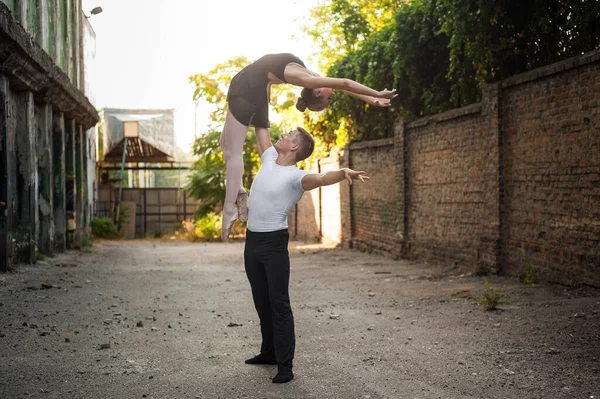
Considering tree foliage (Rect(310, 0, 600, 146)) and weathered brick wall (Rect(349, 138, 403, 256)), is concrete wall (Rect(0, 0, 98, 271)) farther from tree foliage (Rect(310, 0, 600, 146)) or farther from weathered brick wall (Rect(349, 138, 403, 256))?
weathered brick wall (Rect(349, 138, 403, 256))

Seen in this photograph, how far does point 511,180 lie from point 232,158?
6.11 meters

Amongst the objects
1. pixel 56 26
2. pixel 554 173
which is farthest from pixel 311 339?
pixel 56 26

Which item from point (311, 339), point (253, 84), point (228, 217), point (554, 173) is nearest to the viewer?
point (253, 84)

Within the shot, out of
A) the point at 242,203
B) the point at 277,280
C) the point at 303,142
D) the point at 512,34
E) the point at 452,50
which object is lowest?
the point at 277,280

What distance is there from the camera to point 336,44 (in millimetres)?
25281

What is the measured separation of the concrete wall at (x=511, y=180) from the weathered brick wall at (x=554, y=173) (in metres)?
0.01

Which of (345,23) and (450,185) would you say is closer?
(450,185)

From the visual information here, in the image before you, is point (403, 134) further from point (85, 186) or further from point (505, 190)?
point (85, 186)

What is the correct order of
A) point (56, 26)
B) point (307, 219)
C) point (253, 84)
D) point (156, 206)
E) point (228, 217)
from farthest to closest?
1. point (156, 206)
2. point (307, 219)
3. point (56, 26)
4. point (228, 217)
5. point (253, 84)

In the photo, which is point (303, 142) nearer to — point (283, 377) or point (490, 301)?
point (283, 377)

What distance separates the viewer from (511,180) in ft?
30.3

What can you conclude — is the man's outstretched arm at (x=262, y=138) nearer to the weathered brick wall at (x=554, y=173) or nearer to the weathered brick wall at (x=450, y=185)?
the weathered brick wall at (x=554, y=173)

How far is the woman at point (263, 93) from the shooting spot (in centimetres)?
372

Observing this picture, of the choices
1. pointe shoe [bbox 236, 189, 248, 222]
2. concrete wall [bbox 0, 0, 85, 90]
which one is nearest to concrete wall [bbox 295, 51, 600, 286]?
pointe shoe [bbox 236, 189, 248, 222]
